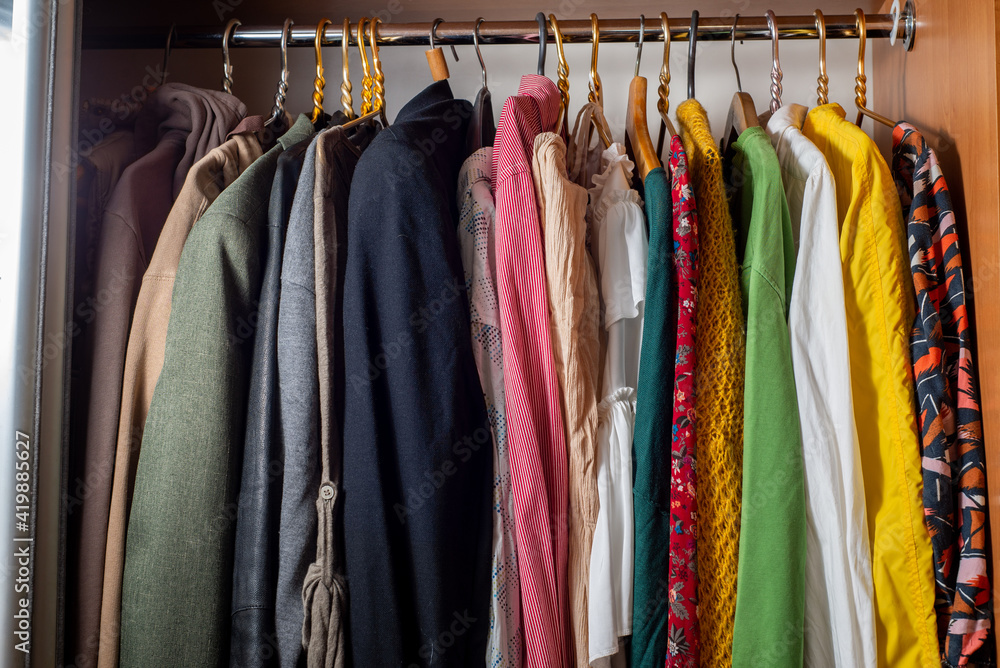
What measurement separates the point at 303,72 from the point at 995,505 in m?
1.28

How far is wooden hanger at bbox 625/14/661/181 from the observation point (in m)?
0.86

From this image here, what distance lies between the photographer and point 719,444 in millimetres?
734

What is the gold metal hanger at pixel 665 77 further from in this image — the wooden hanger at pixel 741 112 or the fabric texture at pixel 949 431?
the fabric texture at pixel 949 431

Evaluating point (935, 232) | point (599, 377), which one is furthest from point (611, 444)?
point (935, 232)

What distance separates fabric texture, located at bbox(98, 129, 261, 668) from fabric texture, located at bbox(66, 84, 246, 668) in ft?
0.04

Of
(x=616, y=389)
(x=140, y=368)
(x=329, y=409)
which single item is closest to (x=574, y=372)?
(x=616, y=389)

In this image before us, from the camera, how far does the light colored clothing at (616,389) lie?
2.36 ft

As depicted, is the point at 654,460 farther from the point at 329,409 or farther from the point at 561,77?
the point at 561,77

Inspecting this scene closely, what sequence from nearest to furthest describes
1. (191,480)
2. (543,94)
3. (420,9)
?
(191,480)
(543,94)
(420,9)

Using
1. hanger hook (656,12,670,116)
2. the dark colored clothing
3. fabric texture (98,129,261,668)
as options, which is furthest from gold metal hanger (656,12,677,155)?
fabric texture (98,129,261,668)

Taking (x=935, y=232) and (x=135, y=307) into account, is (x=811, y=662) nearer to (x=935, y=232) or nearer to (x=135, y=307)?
(x=935, y=232)

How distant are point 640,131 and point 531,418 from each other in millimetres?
452

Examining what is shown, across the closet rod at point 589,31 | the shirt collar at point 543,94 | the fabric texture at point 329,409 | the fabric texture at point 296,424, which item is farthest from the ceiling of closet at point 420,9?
the fabric texture at point 296,424

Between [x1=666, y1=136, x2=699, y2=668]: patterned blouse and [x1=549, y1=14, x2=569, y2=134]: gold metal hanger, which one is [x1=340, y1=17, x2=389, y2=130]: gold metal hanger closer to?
[x1=549, y1=14, x2=569, y2=134]: gold metal hanger
